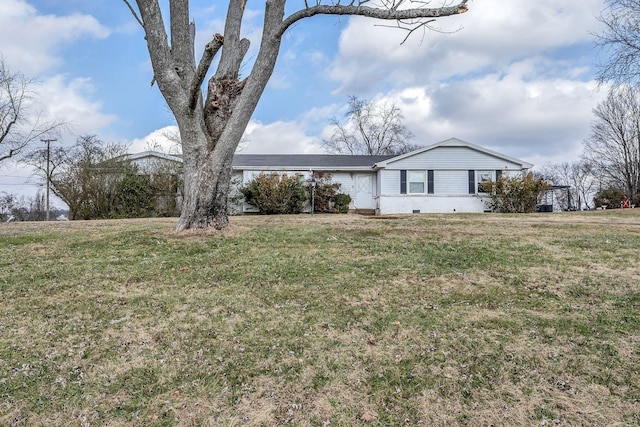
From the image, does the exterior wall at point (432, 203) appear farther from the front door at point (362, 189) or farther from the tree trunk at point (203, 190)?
the tree trunk at point (203, 190)

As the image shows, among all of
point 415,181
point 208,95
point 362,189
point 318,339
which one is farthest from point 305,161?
point 318,339

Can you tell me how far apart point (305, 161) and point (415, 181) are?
18.9 ft

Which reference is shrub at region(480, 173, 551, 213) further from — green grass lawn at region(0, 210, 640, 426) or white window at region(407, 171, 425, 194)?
green grass lawn at region(0, 210, 640, 426)

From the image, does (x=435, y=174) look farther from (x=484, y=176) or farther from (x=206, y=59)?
(x=206, y=59)

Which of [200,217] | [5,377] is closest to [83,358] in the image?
[5,377]

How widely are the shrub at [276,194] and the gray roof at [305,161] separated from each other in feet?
6.38

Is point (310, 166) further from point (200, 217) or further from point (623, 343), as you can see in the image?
point (623, 343)

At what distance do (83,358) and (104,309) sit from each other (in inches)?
31.9

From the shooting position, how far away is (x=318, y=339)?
2775 mm

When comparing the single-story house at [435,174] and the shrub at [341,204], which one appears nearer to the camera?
the shrub at [341,204]

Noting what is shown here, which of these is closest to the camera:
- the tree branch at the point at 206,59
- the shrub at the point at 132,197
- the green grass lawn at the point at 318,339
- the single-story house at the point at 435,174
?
the green grass lawn at the point at 318,339

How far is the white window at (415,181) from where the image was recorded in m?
17.6

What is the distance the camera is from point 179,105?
19.4 ft

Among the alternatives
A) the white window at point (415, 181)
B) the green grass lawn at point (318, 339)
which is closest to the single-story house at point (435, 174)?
the white window at point (415, 181)
